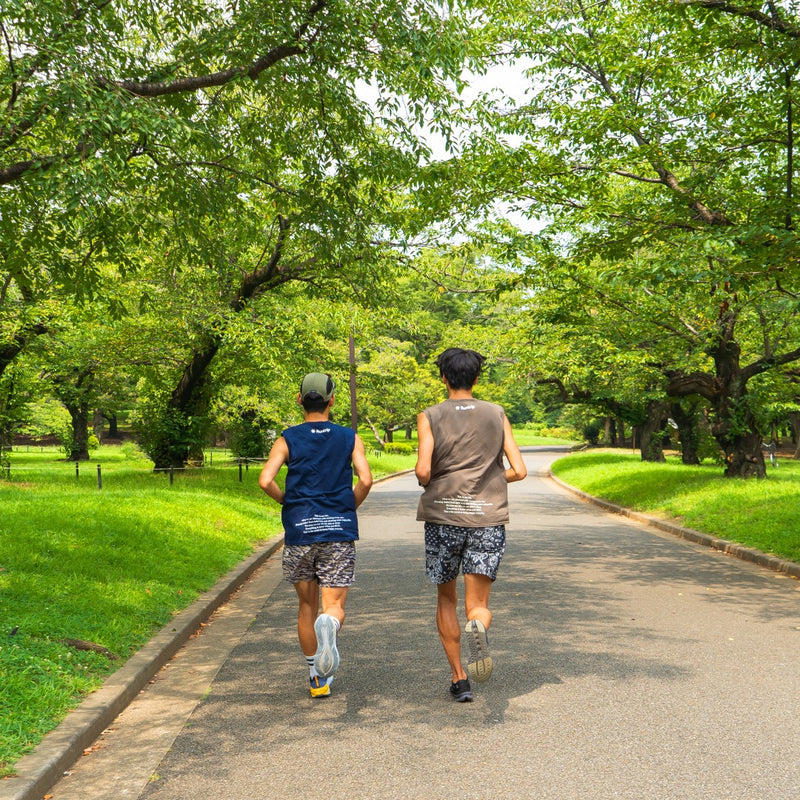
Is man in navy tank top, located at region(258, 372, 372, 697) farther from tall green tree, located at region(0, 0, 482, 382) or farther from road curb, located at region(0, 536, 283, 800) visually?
tall green tree, located at region(0, 0, 482, 382)

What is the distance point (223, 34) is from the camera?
7.56 metres

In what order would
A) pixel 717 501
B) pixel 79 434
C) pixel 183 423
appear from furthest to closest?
pixel 79 434, pixel 183 423, pixel 717 501

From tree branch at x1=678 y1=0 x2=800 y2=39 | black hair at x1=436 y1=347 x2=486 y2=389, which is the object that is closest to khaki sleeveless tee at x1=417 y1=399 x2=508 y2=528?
black hair at x1=436 y1=347 x2=486 y2=389

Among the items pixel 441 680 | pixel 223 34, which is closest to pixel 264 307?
pixel 223 34

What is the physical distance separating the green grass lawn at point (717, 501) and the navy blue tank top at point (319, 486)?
24.3 ft

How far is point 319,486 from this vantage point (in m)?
4.68

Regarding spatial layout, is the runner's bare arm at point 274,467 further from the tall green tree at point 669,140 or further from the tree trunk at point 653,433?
the tree trunk at point 653,433

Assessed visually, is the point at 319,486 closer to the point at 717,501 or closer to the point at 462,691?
the point at 462,691

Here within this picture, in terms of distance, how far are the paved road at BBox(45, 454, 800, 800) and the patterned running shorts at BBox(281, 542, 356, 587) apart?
0.75 metres

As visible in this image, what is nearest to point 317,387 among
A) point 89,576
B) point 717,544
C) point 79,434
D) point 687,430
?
point 89,576

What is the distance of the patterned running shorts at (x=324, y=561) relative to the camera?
4648 millimetres

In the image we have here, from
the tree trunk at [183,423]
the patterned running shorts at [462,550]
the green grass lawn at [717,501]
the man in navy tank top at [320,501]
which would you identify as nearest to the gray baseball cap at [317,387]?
the man in navy tank top at [320,501]

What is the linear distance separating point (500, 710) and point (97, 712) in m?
2.21

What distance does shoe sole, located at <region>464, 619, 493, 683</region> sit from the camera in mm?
4340
